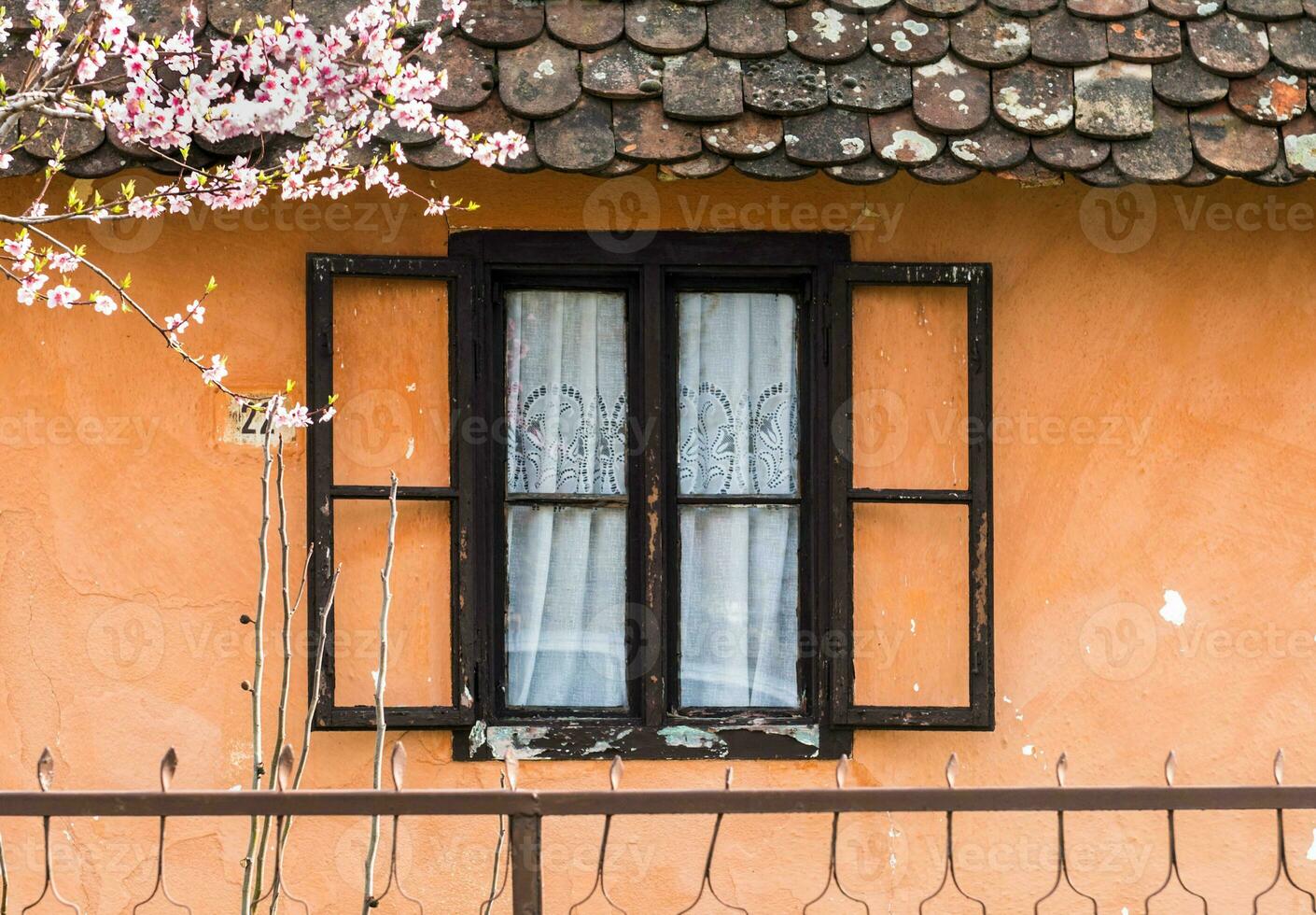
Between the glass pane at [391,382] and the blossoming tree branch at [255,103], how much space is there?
0.86ft

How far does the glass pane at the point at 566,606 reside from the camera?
423 cm

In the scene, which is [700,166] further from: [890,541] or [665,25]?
[890,541]

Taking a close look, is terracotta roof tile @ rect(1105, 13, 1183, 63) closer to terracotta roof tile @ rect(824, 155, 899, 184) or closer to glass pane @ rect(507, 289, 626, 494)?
terracotta roof tile @ rect(824, 155, 899, 184)

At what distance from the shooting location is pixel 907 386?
4.16m

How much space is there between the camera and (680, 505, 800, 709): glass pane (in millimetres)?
4238

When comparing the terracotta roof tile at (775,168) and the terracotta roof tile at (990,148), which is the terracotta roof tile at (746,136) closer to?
the terracotta roof tile at (775,168)

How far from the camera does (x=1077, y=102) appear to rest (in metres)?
3.81

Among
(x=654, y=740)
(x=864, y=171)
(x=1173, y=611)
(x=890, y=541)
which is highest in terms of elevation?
(x=864, y=171)

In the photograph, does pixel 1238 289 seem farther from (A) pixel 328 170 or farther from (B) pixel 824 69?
(A) pixel 328 170

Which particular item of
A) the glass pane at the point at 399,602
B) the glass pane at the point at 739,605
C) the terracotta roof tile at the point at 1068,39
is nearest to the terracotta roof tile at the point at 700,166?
the terracotta roof tile at the point at 1068,39

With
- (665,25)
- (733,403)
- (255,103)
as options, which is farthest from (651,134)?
(255,103)

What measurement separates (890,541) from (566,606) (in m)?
0.96

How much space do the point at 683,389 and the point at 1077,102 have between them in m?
1.33

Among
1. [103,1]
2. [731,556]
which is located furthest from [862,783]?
[103,1]
